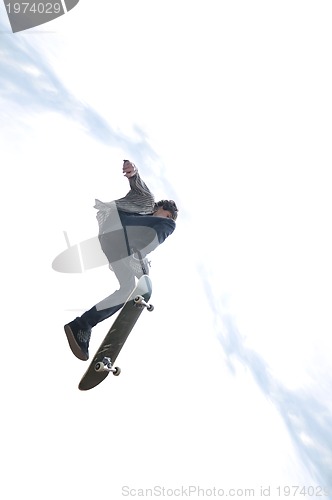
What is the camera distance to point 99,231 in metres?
8.88

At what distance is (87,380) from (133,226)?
3.09m

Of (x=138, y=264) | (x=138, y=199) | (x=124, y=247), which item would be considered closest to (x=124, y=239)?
(x=124, y=247)

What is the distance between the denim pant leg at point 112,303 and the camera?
27.8 feet

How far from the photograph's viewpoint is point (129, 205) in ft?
28.8

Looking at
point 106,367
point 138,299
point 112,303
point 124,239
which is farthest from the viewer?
point 124,239

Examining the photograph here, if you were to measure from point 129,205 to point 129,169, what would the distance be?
2.51 feet

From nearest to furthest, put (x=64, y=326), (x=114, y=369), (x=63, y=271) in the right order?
(x=114, y=369) → (x=64, y=326) → (x=63, y=271)

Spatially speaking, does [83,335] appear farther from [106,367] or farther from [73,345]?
[106,367]

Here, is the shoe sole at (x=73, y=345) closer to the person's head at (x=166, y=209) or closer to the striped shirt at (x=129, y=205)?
the striped shirt at (x=129, y=205)

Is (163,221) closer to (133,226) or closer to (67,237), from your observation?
(133,226)

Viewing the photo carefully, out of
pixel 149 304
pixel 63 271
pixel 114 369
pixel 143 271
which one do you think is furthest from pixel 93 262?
pixel 114 369

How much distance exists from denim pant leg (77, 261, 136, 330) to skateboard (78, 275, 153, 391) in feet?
1.32

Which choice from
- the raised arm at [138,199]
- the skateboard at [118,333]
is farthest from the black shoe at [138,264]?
the raised arm at [138,199]

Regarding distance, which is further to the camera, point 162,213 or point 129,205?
point 162,213
